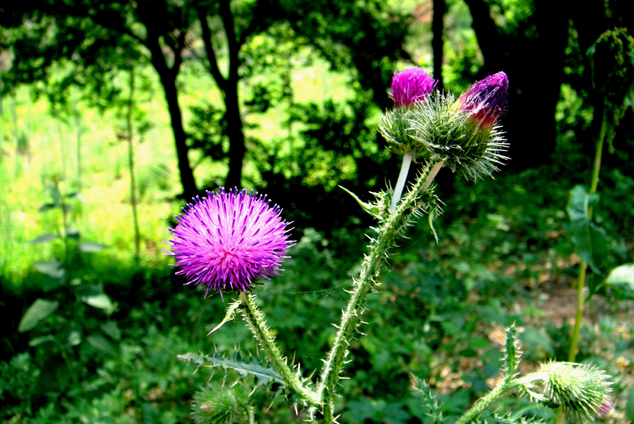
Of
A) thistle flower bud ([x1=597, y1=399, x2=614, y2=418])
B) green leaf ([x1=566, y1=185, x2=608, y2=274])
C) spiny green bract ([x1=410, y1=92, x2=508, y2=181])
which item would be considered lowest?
thistle flower bud ([x1=597, y1=399, x2=614, y2=418])

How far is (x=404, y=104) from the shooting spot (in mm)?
1453

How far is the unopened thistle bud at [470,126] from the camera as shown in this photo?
50.0 inches

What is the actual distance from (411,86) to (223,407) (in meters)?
1.24

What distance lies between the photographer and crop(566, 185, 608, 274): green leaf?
1988 millimetres

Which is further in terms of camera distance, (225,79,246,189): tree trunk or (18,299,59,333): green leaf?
(225,79,246,189): tree trunk

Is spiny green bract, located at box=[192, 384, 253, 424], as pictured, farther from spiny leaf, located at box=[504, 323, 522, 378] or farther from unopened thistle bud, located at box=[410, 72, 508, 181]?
unopened thistle bud, located at box=[410, 72, 508, 181]

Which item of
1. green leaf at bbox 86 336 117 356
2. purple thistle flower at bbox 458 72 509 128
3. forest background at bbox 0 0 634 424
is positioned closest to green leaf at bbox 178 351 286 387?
purple thistle flower at bbox 458 72 509 128

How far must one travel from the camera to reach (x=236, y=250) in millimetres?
1153

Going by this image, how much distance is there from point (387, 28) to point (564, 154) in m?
3.56

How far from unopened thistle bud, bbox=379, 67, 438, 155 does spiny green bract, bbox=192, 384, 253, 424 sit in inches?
37.9

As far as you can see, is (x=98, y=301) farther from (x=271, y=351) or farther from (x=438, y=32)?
(x=438, y=32)

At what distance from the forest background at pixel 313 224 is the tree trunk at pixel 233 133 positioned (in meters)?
0.02

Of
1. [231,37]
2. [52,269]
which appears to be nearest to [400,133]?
[52,269]

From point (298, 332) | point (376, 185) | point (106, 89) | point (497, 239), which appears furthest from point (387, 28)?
point (298, 332)
